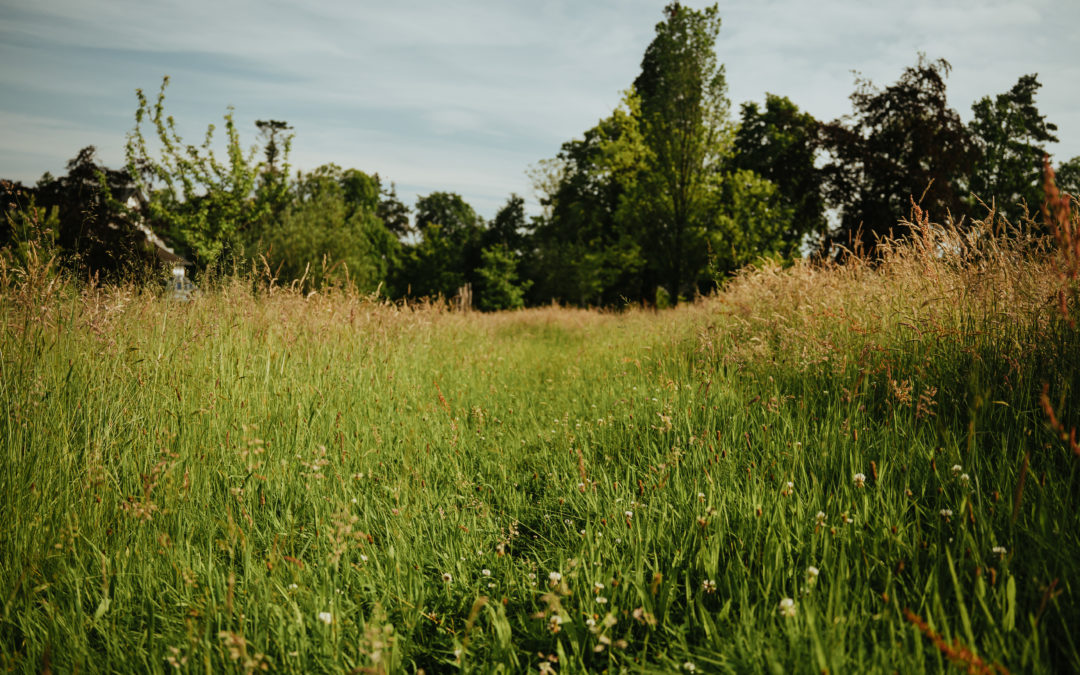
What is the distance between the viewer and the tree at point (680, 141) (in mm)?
15352

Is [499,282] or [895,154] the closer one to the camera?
[895,154]

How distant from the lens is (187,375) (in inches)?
135

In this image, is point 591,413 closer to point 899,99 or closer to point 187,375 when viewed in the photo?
point 187,375

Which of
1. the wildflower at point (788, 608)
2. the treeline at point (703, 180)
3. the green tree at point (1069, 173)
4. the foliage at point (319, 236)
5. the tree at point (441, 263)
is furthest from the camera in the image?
the tree at point (441, 263)

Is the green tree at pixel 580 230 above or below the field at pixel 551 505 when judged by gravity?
above

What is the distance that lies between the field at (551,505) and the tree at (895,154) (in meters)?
13.8

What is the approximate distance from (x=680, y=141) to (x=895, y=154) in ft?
21.5

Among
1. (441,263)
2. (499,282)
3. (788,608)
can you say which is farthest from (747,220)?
(441,263)

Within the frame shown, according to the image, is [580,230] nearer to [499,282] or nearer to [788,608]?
[499,282]

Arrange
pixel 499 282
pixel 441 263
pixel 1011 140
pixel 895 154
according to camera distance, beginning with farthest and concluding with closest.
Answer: pixel 441 263
pixel 499 282
pixel 1011 140
pixel 895 154

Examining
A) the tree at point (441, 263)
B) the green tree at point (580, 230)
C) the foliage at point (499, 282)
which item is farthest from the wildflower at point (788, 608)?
the tree at point (441, 263)

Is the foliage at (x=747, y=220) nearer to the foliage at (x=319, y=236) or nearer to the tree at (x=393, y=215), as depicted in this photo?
the foliage at (x=319, y=236)

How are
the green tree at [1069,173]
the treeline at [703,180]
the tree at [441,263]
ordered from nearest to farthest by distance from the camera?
the treeline at [703,180] → the green tree at [1069,173] → the tree at [441,263]

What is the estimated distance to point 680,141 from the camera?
53.4 ft
